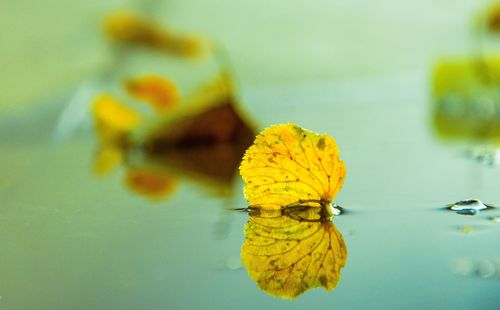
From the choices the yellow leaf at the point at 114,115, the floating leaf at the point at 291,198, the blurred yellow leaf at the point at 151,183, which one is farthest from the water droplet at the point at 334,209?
the yellow leaf at the point at 114,115

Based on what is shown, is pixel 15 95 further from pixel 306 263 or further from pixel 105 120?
pixel 306 263

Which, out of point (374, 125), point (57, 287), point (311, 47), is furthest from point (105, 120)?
point (311, 47)

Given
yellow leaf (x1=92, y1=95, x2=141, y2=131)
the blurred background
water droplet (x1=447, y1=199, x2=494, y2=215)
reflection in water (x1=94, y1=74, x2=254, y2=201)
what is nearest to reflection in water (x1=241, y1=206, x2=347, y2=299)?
water droplet (x1=447, y1=199, x2=494, y2=215)

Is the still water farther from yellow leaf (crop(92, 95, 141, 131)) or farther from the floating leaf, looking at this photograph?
yellow leaf (crop(92, 95, 141, 131))

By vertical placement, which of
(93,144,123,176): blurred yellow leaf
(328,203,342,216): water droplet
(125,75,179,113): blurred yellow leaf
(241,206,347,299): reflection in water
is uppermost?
(241,206,347,299): reflection in water

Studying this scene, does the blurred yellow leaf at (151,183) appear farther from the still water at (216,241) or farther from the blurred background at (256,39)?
the blurred background at (256,39)

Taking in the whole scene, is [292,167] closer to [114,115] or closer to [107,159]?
[107,159]
